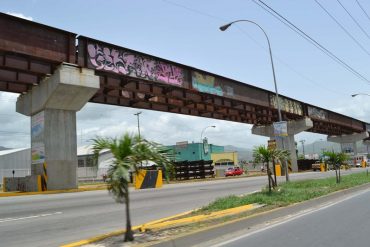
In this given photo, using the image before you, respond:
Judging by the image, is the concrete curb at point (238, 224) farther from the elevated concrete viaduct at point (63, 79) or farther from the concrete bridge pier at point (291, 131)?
the concrete bridge pier at point (291, 131)

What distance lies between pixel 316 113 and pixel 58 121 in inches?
1818

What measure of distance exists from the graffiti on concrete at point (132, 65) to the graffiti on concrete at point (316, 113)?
32899 millimetres

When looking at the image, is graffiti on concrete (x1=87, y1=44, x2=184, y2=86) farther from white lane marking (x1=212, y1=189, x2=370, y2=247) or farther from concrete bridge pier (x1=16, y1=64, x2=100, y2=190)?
white lane marking (x1=212, y1=189, x2=370, y2=247)

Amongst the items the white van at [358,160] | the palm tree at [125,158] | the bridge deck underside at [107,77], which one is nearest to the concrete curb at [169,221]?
the palm tree at [125,158]

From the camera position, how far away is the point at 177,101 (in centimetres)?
4159

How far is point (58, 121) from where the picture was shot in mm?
27766

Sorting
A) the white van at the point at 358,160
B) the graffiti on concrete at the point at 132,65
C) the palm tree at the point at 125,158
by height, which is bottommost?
the palm tree at the point at 125,158

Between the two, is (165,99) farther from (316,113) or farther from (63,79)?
(316,113)

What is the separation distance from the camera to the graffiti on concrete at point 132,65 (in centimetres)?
2784

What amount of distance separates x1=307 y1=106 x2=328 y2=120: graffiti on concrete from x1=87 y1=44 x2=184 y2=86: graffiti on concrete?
32.9 metres

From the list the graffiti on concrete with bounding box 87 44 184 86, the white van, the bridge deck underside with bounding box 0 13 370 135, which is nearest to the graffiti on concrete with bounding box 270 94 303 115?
the bridge deck underside with bounding box 0 13 370 135

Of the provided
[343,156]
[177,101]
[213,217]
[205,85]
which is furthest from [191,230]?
[177,101]

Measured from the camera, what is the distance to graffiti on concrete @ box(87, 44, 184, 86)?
2784cm

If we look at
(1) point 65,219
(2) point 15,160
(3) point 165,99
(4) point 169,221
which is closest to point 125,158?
(4) point 169,221
